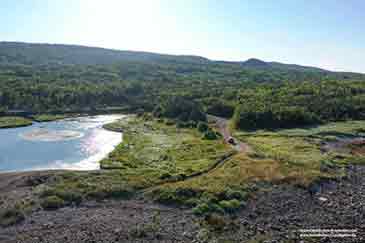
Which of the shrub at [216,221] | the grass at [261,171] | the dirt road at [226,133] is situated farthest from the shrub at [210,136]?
the shrub at [216,221]

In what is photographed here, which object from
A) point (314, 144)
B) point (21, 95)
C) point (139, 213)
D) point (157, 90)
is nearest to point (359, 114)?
point (314, 144)

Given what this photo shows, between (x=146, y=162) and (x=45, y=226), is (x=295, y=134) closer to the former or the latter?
(x=146, y=162)

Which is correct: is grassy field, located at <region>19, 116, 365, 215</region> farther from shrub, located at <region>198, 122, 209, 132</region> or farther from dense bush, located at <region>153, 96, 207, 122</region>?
dense bush, located at <region>153, 96, 207, 122</region>

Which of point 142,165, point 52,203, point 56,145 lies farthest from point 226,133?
point 52,203

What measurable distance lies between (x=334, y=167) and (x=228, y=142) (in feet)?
72.0

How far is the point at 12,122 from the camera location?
9306 centimetres

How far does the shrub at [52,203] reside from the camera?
3281cm

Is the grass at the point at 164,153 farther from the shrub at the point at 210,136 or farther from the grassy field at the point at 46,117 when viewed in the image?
the grassy field at the point at 46,117

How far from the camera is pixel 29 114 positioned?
110 metres

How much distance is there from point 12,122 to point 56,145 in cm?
3461

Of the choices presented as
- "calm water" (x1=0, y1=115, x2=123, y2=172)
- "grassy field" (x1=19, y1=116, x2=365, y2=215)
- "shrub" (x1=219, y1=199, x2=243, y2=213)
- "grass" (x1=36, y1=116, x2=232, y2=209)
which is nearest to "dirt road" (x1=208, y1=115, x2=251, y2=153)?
"grassy field" (x1=19, y1=116, x2=365, y2=215)

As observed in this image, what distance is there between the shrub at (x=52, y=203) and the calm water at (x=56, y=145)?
1744cm

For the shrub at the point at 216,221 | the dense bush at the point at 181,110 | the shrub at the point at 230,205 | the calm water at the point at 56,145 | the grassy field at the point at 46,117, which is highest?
the dense bush at the point at 181,110

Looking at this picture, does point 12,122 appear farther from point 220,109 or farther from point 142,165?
point 220,109
